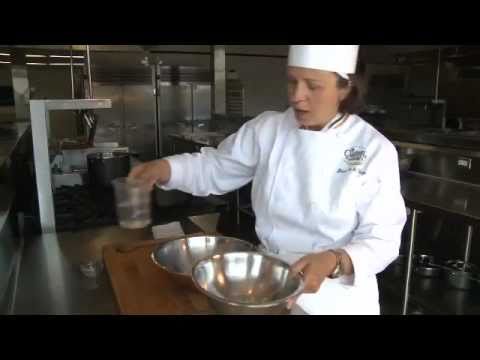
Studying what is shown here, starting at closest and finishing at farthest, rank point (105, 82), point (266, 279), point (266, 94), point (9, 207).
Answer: point (266, 279) < point (9, 207) < point (105, 82) < point (266, 94)

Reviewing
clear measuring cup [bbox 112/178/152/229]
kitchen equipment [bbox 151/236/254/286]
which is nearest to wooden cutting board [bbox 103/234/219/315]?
kitchen equipment [bbox 151/236/254/286]

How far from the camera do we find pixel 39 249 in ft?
5.17

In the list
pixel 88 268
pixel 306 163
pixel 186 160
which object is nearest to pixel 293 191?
pixel 306 163

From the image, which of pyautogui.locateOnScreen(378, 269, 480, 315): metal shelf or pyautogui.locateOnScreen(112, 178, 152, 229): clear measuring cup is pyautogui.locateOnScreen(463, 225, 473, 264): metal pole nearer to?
pyautogui.locateOnScreen(378, 269, 480, 315): metal shelf

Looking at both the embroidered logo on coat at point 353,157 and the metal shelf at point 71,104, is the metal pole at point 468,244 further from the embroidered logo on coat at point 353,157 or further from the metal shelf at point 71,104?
the metal shelf at point 71,104

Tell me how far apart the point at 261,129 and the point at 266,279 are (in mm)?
542

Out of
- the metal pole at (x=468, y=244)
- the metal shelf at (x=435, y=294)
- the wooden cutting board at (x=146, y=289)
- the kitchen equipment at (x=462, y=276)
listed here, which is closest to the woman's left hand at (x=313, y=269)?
the wooden cutting board at (x=146, y=289)

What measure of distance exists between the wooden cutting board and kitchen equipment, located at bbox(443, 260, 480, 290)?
7.73 feet

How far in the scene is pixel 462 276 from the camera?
2.86m

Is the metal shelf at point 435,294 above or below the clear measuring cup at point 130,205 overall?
below

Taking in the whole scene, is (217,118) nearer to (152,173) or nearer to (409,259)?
(409,259)

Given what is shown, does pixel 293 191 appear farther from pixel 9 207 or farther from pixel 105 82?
pixel 105 82

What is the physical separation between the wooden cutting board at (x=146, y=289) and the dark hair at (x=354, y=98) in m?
0.69

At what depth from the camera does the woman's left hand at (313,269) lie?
89 centimetres
